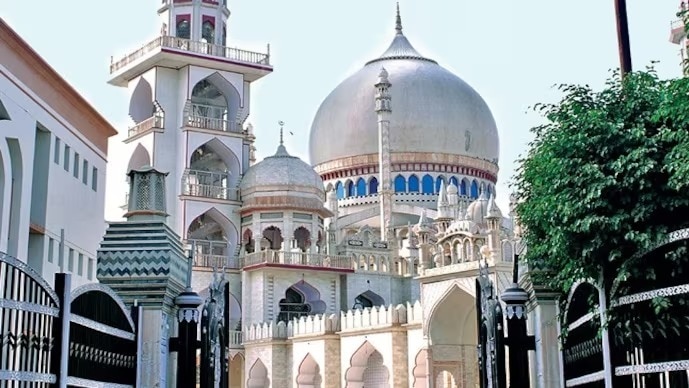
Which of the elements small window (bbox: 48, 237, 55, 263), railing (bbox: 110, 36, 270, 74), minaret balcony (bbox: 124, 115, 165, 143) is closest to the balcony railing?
minaret balcony (bbox: 124, 115, 165, 143)

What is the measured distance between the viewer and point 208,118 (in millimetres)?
40094

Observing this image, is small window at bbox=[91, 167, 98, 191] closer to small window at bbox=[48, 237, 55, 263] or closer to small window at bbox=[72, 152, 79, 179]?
small window at bbox=[72, 152, 79, 179]

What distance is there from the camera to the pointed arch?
1955 inches

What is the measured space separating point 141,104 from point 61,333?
34467 millimetres

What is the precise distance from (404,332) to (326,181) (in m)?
21.2

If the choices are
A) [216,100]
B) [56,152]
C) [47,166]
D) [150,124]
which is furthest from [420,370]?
[216,100]

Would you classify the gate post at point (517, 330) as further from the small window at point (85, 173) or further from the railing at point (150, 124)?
the railing at point (150, 124)

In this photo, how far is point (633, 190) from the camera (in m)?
8.02

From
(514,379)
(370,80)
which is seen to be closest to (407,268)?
(370,80)

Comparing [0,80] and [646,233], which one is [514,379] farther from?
[0,80]

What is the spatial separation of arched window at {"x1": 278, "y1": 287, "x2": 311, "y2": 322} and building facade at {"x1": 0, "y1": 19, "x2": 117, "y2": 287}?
1585cm

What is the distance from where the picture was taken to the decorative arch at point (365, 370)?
1282 inches

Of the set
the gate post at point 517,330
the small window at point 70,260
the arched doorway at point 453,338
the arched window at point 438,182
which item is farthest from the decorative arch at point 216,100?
the gate post at point 517,330

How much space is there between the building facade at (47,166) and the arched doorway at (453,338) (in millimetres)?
11123
